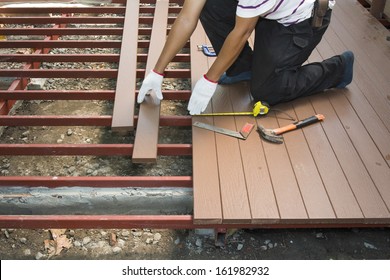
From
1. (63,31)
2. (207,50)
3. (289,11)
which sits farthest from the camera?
(63,31)

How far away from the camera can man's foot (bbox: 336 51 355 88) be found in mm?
2795

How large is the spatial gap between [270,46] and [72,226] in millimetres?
1489

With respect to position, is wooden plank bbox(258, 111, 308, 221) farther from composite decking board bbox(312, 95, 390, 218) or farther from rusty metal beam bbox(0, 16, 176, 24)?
rusty metal beam bbox(0, 16, 176, 24)

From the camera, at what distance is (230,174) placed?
2.27 meters

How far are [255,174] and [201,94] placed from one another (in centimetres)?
62

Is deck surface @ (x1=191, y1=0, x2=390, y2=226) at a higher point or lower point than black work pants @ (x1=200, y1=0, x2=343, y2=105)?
lower

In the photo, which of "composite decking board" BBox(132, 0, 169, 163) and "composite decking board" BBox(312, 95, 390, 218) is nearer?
"composite decking board" BBox(312, 95, 390, 218)

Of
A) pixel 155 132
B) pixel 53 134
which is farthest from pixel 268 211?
pixel 53 134

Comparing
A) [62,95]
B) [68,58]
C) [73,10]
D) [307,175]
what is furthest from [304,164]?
[73,10]

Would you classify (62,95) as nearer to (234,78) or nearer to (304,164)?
(234,78)

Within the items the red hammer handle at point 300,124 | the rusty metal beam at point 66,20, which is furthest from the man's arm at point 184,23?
the rusty metal beam at point 66,20

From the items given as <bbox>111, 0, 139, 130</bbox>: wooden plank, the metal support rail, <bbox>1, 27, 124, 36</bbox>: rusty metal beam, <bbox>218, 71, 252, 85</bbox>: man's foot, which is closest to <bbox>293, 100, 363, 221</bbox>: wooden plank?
<bbox>218, 71, 252, 85</bbox>: man's foot

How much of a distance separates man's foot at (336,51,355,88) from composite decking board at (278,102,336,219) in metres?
0.46

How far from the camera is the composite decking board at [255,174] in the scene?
205cm
